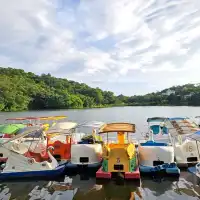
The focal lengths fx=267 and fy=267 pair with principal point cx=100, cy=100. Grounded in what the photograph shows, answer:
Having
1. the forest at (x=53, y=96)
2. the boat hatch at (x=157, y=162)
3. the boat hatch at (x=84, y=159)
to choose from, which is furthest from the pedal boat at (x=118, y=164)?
the forest at (x=53, y=96)

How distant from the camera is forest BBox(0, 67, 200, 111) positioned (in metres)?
87.6

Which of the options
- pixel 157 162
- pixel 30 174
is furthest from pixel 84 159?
pixel 157 162

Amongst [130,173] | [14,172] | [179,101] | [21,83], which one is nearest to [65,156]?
[14,172]

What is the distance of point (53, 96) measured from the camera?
4090 inches

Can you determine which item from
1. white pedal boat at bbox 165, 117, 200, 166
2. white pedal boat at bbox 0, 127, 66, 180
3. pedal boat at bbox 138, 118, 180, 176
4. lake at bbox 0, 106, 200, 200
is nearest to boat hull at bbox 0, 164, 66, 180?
white pedal boat at bbox 0, 127, 66, 180

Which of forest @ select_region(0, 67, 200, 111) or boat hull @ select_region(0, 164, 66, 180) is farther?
A: forest @ select_region(0, 67, 200, 111)

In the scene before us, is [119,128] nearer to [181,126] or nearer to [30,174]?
[181,126]

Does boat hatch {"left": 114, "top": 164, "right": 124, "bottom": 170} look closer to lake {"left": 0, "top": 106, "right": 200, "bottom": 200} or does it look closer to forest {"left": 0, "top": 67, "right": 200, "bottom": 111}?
lake {"left": 0, "top": 106, "right": 200, "bottom": 200}

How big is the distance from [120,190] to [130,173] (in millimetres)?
1240

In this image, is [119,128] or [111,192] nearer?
[111,192]

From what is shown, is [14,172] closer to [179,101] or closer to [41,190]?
[41,190]

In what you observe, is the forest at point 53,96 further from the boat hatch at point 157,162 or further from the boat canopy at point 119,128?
the boat hatch at point 157,162

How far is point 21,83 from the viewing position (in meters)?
103

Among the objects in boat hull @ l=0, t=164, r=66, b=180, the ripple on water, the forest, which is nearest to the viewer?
the ripple on water
